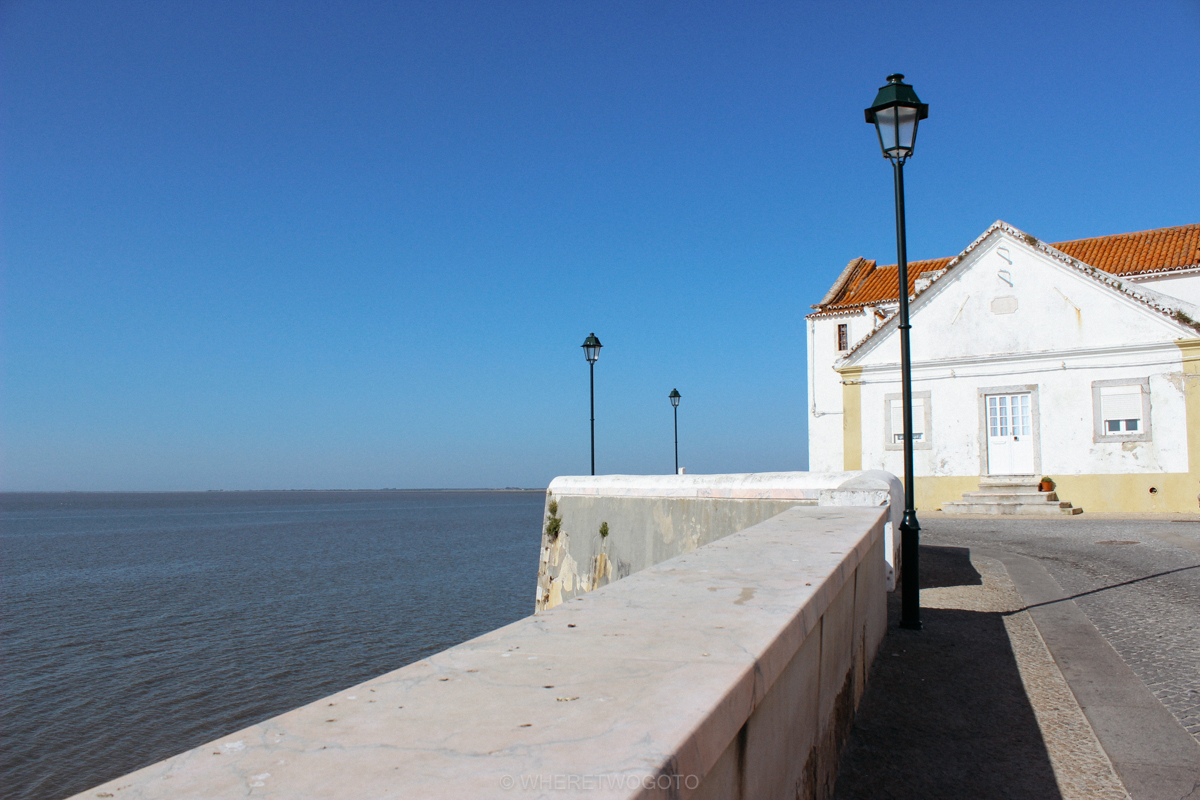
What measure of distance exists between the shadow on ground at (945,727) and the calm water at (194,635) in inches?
353

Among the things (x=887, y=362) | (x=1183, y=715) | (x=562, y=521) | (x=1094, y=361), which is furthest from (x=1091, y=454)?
(x=1183, y=715)

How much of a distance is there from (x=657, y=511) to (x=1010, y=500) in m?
13.5

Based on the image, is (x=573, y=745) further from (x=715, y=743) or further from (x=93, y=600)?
(x=93, y=600)

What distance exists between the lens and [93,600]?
2270cm

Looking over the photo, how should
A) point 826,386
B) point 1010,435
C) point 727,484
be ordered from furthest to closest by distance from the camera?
point 826,386
point 1010,435
point 727,484

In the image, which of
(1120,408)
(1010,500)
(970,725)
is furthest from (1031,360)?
(970,725)

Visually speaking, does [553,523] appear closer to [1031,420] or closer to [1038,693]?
[1038,693]

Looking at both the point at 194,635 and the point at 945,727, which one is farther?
the point at 194,635

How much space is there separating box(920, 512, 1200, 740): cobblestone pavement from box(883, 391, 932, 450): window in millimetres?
5347

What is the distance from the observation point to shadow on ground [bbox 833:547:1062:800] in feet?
10.9

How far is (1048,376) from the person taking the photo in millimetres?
20641

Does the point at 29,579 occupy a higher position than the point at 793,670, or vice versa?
the point at 793,670

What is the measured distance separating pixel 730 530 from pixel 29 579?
30.5 m

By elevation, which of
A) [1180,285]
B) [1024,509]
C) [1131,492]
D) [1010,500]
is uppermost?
[1180,285]
